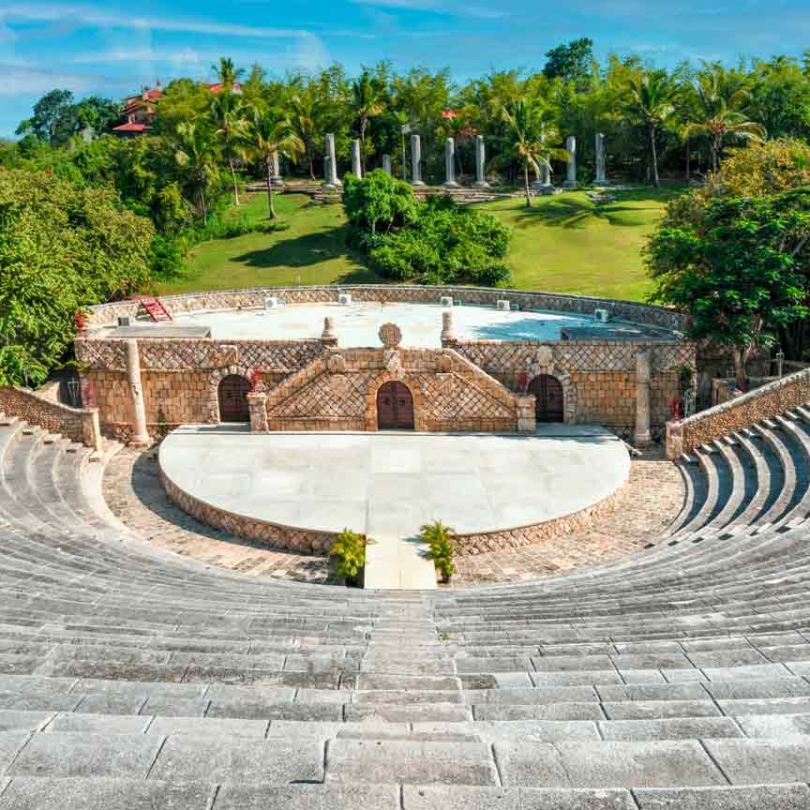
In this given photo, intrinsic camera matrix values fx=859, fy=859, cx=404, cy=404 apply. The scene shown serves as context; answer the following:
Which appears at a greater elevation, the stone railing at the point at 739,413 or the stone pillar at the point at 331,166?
the stone pillar at the point at 331,166

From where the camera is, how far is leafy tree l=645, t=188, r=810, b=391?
28422mm

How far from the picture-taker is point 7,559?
1738 centimetres

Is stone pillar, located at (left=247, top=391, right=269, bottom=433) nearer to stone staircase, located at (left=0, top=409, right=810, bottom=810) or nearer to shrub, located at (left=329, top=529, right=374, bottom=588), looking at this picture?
shrub, located at (left=329, top=529, right=374, bottom=588)

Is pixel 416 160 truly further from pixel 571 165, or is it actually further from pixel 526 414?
pixel 526 414

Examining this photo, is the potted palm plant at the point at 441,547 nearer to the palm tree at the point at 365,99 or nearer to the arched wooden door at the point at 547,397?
the arched wooden door at the point at 547,397

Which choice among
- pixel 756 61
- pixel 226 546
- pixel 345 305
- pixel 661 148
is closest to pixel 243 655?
pixel 226 546

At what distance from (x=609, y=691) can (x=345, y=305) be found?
38.0m

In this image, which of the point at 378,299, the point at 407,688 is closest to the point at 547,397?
the point at 378,299

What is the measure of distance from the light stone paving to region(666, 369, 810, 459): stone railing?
209 cm

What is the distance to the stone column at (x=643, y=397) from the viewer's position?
99.2 ft

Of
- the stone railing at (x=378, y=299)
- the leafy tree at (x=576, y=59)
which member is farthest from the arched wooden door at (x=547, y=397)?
the leafy tree at (x=576, y=59)

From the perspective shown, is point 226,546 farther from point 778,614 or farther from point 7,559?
point 778,614

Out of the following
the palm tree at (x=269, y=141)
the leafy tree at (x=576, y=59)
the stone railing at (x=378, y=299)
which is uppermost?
the leafy tree at (x=576, y=59)

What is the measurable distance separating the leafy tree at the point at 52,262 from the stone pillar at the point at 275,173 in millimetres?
28646
